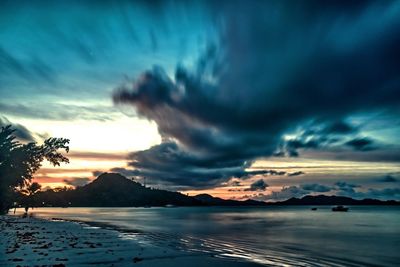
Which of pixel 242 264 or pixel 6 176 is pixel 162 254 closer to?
pixel 242 264

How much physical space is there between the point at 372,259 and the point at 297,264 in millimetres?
16372

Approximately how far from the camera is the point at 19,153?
95.2ft

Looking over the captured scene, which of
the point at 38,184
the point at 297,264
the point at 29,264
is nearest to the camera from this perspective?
the point at 29,264

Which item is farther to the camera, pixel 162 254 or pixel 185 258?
pixel 162 254

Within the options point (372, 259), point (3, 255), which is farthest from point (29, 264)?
point (372, 259)

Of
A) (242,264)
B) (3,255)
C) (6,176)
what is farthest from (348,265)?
(6,176)

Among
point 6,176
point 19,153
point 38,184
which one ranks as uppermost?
point 38,184

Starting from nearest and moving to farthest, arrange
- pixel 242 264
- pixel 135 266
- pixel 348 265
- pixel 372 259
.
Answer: pixel 135 266
pixel 242 264
pixel 348 265
pixel 372 259

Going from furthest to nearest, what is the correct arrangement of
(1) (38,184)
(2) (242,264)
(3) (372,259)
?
(1) (38,184) < (3) (372,259) < (2) (242,264)

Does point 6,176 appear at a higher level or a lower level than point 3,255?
higher

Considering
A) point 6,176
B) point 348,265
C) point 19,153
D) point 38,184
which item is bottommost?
point 348,265

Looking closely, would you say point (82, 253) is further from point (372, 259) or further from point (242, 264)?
point (372, 259)

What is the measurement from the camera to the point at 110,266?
23.5 m

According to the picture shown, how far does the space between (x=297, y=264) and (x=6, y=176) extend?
89.3ft
